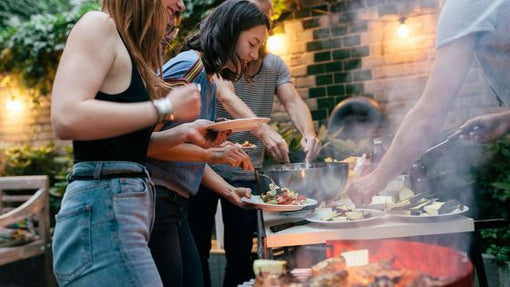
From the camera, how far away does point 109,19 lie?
1308mm

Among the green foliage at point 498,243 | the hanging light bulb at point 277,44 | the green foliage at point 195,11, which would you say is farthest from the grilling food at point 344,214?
the green foliage at point 195,11

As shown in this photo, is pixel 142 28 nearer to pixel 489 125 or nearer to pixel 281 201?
pixel 281 201

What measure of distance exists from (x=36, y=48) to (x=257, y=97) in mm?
5526

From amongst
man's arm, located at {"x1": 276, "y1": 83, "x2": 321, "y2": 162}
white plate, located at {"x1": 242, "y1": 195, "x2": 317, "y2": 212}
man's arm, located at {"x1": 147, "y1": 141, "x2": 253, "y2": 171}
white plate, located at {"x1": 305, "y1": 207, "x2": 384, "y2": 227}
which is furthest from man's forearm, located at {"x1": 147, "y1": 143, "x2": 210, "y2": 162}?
man's arm, located at {"x1": 276, "y1": 83, "x2": 321, "y2": 162}

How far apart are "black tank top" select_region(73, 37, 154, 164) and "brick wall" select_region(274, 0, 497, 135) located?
4.80m

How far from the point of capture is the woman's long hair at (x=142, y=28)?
1361 mm

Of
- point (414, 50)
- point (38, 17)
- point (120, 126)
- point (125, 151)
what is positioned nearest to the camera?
point (120, 126)

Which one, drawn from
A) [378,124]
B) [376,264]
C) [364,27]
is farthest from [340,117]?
[376,264]

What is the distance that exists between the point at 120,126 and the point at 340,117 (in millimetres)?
4901

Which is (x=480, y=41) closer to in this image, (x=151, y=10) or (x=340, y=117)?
(x=151, y=10)

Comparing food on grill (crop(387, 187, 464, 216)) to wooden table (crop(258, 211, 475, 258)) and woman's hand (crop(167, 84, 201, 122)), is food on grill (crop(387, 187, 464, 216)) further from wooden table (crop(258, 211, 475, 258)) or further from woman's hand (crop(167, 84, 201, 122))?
woman's hand (crop(167, 84, 201, 122))

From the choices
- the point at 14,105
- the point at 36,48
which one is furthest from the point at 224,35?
the point at 14,105

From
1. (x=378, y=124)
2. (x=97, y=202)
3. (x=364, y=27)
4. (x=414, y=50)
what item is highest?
(x=364, y=27)

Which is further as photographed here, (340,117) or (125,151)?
(340,117)
